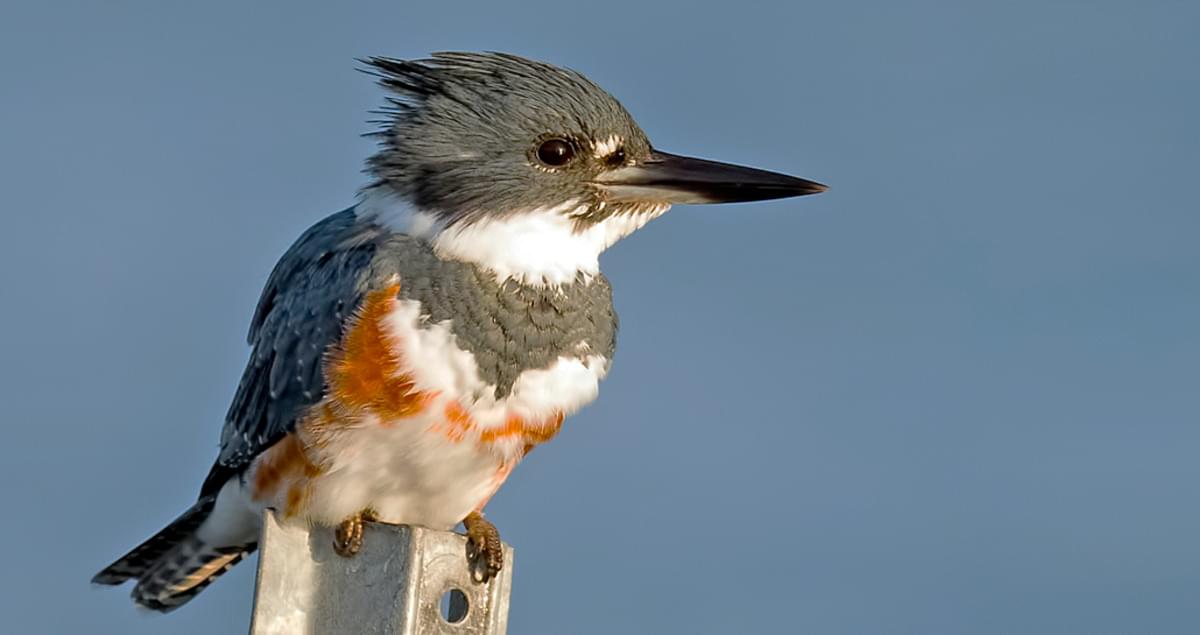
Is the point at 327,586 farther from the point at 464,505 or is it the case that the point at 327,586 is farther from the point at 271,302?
the point at 271,302

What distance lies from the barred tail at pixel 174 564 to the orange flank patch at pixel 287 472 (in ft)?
1.77

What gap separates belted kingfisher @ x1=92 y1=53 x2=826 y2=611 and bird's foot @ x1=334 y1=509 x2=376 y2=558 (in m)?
0.05

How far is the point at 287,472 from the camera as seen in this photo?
4.85 meters

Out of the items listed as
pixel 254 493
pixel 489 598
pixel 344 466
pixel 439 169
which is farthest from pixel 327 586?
pixel 439 169

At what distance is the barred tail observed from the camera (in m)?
5.44

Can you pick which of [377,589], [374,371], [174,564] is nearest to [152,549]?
[174,564]

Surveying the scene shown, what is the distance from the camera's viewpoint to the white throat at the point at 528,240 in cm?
476

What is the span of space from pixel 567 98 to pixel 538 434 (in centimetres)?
101

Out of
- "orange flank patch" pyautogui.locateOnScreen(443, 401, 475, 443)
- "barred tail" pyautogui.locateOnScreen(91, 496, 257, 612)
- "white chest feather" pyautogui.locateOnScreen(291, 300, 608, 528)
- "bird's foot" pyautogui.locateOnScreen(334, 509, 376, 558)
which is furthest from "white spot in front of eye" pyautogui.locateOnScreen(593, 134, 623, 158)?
"barred tail" pyautogui.locateOnScreen(91, 496, 257, 612)

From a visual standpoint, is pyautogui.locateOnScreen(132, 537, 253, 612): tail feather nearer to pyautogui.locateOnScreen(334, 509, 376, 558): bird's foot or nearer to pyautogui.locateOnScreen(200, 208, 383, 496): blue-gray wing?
pyautogui.locateOnScreen(200, 208, 383, 496): blue-gray wing

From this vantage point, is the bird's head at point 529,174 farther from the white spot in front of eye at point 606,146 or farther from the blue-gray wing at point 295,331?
the blue-gray wing at point 295,331

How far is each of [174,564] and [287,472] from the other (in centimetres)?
90

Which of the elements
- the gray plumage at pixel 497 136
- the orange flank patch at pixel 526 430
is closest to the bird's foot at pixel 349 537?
the orange flank patch at pixel 526 430

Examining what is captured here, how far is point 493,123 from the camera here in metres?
4.89
